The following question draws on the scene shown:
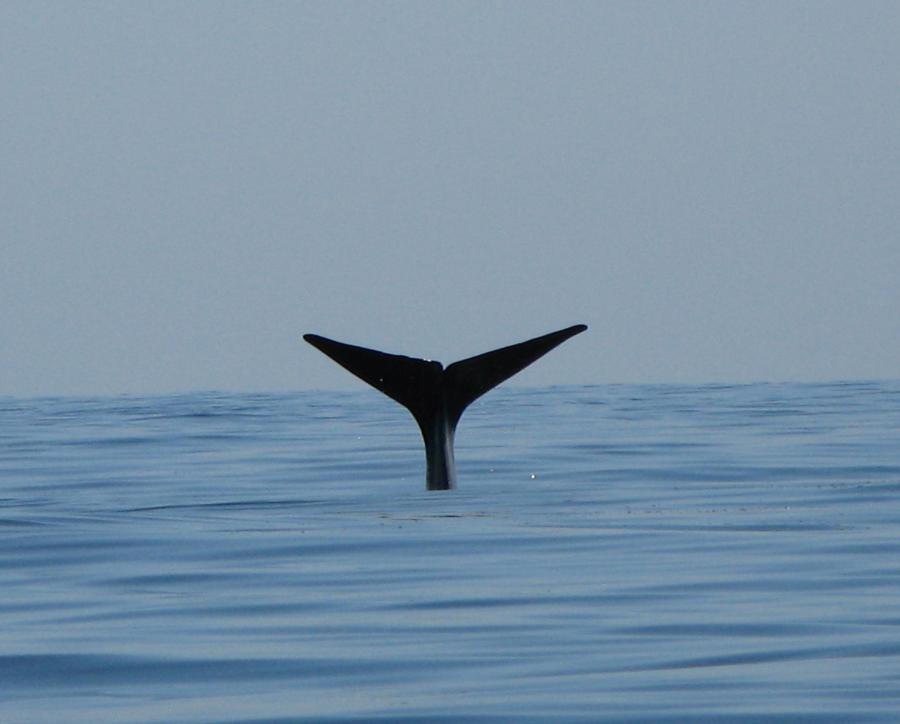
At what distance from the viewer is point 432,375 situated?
15297 mm

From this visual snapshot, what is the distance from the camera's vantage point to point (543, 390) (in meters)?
48.2

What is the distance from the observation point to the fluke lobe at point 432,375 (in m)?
15.0

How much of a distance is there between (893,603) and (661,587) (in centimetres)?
121

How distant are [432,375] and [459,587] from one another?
5.29 meters

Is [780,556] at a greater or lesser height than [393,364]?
lesser

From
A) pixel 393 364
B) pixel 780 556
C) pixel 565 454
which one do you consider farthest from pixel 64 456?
pixel 780 556

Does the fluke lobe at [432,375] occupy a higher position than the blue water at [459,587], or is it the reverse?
the fluke lobe at [432,375]

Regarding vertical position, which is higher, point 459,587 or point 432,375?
point 432,375

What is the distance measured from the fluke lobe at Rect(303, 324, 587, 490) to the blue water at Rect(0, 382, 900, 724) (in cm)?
63

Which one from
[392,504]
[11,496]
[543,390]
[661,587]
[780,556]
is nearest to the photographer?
[661,587]

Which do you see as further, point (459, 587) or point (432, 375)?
point (432, 375)

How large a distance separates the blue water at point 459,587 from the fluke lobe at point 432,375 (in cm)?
63

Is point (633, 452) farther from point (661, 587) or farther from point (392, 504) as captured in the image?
point (661, 587)

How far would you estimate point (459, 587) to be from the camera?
10109mm
